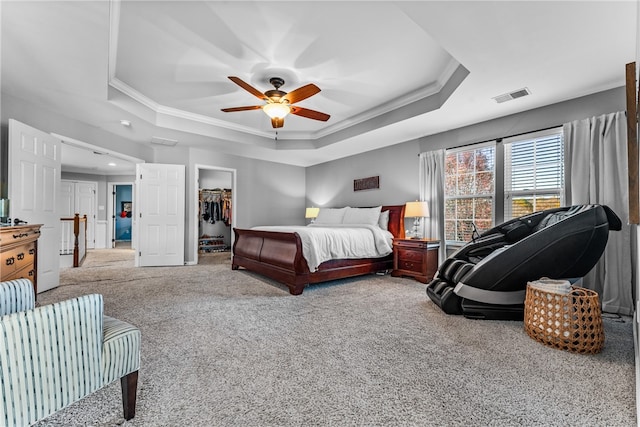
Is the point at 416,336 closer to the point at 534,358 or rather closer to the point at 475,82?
the point at 534,358

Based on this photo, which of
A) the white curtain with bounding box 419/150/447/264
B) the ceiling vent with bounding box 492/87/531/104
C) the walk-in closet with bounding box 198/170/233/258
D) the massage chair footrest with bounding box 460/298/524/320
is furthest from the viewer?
the walk-in closet with bounding box 198/170/233/258

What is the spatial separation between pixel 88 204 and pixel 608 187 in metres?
11.6

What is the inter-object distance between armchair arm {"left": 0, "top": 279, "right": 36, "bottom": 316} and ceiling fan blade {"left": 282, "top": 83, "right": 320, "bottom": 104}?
107 inches

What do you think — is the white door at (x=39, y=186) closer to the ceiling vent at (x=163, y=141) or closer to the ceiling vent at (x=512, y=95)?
the ceiling vent at (x=163, y=141)

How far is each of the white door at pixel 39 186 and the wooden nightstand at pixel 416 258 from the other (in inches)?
189

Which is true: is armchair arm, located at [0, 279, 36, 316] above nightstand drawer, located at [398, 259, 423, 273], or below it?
above

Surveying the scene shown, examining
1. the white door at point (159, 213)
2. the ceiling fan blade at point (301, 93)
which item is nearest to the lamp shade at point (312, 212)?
the white door at point (159, 213)

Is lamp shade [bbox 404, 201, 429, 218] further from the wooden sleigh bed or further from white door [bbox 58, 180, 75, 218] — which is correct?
white door [bbox 58, 180, 75, 218]

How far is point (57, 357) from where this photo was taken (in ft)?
3.44

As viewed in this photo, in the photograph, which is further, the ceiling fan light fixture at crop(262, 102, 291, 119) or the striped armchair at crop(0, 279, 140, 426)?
the ceiling fan light fixture at crop(262, 102, 291, 119)

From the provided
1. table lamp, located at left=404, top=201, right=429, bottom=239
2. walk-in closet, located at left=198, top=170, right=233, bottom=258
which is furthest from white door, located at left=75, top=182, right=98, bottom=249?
table lamp, located at left=404, top=201, right=429, bottom=239

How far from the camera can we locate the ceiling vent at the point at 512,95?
10.7ft

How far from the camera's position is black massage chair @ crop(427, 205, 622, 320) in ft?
8.23

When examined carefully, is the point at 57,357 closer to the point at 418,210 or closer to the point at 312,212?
the point at 418,210
